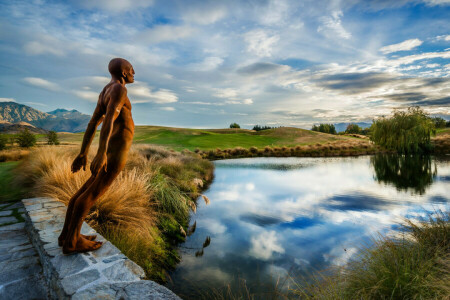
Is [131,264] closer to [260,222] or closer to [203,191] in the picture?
[260,222]

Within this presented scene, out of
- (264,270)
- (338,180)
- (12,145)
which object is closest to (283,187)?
(338,180)

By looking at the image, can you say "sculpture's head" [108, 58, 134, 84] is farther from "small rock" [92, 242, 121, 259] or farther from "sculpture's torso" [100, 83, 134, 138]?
"small rock" [92, 242, 121, 259]

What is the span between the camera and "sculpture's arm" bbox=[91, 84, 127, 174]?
1.88 m

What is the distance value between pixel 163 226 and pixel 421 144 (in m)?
26.3

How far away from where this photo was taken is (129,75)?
2.31 m

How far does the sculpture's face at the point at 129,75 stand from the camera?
89.4 inches

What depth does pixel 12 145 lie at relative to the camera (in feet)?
39.9

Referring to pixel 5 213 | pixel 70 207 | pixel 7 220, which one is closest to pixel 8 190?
pixel 5 213

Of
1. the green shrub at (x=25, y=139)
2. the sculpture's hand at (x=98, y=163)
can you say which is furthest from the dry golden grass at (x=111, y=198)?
the green shrub at (x=25, y=139)

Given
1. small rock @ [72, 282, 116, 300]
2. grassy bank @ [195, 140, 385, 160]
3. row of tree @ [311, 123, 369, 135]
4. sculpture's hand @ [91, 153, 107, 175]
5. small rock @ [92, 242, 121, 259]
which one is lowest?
grassy bank @ [195, 140, 385, 160]

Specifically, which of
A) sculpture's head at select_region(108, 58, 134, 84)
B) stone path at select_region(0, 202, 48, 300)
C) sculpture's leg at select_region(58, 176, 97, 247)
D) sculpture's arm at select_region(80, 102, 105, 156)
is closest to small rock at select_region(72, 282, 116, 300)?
stone path at select_region(0, 202, 48, 300)

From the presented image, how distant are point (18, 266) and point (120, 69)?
7.44 ft

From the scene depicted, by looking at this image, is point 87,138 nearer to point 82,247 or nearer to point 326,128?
point 82,247

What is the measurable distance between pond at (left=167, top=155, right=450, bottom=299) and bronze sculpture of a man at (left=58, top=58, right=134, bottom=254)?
76.8 inches
